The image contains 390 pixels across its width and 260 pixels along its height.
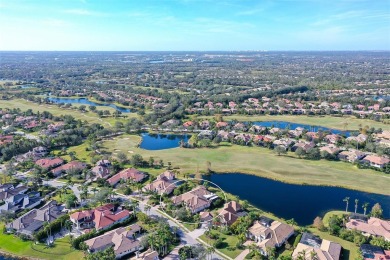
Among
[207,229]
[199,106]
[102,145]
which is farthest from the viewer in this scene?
[199,106]

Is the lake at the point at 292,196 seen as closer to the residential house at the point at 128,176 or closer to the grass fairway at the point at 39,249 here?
the residential house at the point at 128,176

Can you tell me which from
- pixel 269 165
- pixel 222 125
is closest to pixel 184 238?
pixel 269 165

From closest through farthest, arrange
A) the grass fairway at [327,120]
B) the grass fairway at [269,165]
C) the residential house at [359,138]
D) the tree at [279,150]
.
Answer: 1. the grass fairway at [269,165]
2. the tree at [279,150]
3. the residential house at [359,138]
4. the grass fairway at [327,120]

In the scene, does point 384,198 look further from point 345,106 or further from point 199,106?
point 199,106

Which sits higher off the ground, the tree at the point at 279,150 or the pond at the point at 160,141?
the tree at the point at 279,150

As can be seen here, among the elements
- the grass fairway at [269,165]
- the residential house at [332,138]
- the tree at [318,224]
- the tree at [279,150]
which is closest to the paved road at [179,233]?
the tree at [318,224]

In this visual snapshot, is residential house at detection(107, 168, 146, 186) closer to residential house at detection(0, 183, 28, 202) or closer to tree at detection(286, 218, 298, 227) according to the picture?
residential house at detection(0, 183, 28, 202)

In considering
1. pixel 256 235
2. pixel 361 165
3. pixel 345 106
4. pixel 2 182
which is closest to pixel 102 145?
pixel 2 182

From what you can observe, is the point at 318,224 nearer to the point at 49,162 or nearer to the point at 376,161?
the point at 376,161
